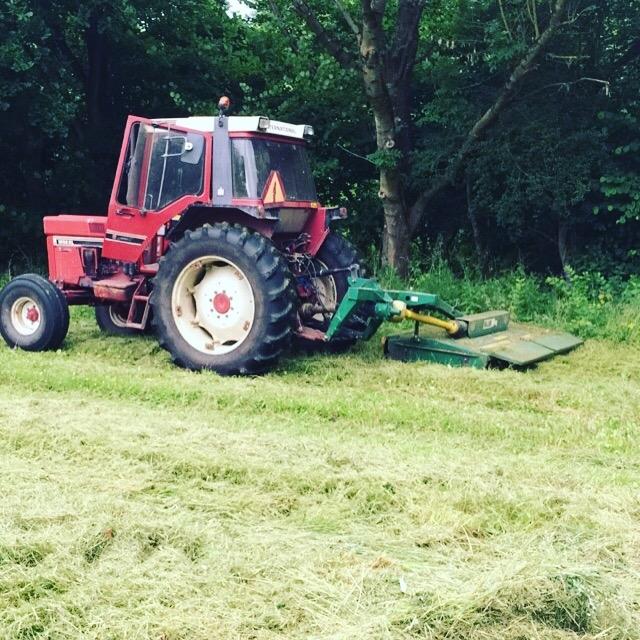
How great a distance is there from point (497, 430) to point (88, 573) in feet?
9.50

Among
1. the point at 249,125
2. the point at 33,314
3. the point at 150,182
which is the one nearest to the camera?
the point at 249,125

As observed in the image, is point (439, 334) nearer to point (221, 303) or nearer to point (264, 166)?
point (221, 303)

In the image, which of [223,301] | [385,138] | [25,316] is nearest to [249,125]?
[223,301]

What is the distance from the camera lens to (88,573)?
328 cm

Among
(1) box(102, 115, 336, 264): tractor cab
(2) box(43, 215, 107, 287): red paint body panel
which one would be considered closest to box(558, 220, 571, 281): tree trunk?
(1) box(102, 115, 336, 264): tractor cab

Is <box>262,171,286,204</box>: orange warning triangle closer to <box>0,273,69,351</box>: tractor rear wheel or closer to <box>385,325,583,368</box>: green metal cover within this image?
<box>385,325,583,368</box>: green metal cover

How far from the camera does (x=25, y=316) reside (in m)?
8.22

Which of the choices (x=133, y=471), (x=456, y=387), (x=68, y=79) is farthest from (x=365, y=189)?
(x=133, y=471)

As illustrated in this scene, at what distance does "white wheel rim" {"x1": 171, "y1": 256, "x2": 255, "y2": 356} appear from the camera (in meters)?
7.21

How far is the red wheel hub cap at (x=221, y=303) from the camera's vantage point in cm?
727

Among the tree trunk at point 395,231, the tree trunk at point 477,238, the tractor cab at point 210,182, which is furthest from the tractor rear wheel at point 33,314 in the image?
the tree trunk at point 477,238

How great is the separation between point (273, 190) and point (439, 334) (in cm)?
190

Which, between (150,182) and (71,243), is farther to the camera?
(71,243)

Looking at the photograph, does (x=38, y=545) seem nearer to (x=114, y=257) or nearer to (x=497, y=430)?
(x=497, y=430)
